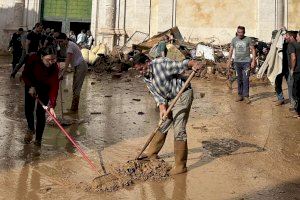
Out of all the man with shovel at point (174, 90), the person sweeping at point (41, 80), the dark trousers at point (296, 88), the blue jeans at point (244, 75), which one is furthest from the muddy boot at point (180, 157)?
the blue jeans at point (244, 75)

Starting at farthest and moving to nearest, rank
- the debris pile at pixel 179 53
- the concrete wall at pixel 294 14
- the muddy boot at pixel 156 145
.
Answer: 1. the concrete wall at pixel 294 14
2. the debris pile at pixel 179 53
3. the muddy boot at pixel 156 145

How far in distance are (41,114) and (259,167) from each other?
2.92 m

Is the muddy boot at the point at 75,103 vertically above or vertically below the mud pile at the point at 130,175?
above

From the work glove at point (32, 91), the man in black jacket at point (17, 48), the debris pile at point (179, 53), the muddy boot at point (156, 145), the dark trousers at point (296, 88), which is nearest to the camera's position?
the muddy boot at point (156, 145)

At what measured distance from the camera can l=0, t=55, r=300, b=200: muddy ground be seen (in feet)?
13.2

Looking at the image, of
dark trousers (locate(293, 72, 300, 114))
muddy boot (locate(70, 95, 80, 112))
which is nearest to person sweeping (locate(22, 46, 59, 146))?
muddy boot (locate(70, 95, 80, 112))

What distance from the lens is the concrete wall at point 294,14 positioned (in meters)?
19.4

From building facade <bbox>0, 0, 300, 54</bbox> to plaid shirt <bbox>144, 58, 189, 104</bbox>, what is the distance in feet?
49.4

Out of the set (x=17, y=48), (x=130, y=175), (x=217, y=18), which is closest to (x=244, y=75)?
(x=130, y=175)

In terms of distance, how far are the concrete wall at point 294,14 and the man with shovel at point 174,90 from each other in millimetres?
16521

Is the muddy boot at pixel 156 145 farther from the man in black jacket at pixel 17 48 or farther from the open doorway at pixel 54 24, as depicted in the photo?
the open doorway at pixel 54 24

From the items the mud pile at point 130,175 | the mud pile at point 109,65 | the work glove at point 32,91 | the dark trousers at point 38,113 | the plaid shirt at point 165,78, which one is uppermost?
the mud pile at point 109,65

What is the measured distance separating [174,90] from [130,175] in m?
1.11

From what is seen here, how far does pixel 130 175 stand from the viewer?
4328 millimetres
